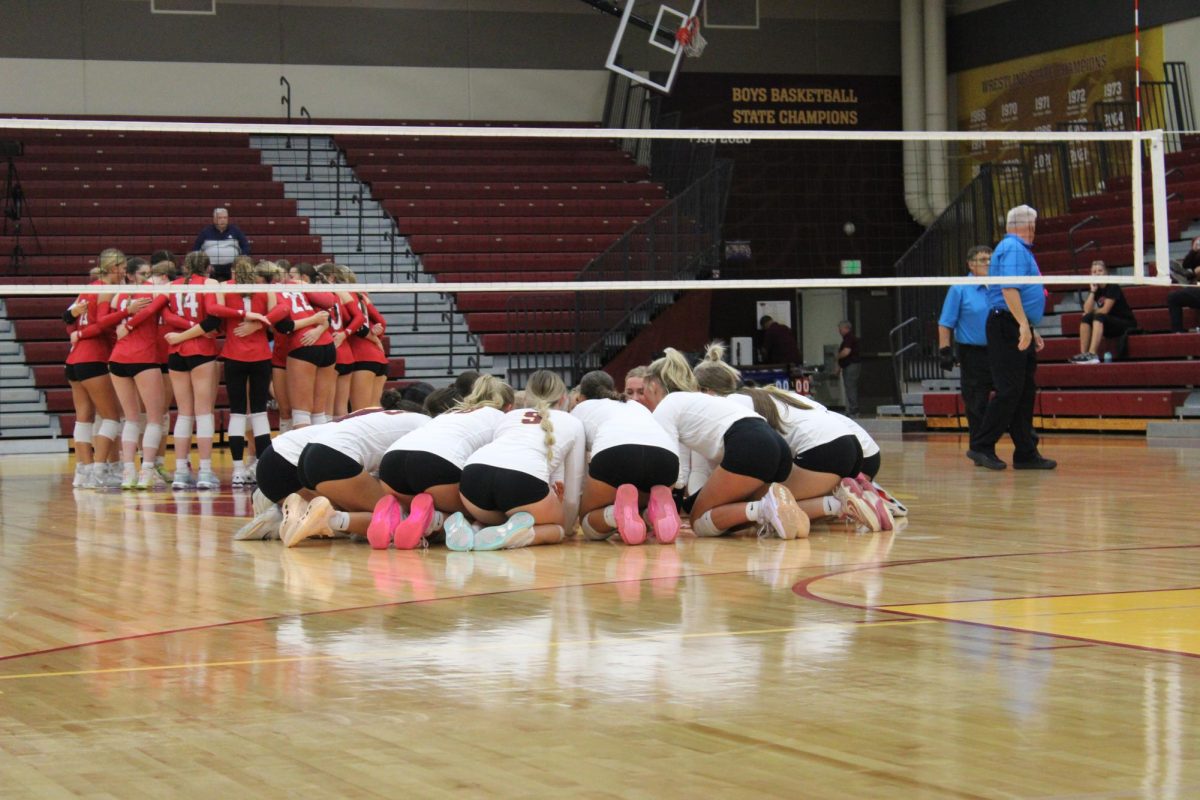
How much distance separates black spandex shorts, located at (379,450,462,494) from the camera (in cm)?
672

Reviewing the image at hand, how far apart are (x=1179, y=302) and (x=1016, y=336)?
6333 millimetres

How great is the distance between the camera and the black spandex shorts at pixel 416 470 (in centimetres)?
672

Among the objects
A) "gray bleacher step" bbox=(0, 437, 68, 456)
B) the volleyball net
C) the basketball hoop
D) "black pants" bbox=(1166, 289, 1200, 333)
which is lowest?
"gray bleacher step" bbox=(0, 437, 68, 456)

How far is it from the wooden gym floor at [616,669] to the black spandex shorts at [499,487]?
0.26m

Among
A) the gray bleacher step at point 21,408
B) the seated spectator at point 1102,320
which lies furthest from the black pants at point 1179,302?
the gray bleacher step at point 21,408

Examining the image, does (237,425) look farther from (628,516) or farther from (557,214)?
(557,214)

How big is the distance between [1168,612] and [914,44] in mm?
21950

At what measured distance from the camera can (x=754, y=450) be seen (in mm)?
6875

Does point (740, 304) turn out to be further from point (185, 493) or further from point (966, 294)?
point (185, 493)

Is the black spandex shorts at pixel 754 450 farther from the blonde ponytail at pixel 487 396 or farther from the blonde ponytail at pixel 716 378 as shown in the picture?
the blonde ponytail at pixel 487 396

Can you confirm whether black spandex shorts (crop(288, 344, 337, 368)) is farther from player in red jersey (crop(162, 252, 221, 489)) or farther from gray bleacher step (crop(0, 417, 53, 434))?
gray bleacher step (crop(0, 417, 53, 434))

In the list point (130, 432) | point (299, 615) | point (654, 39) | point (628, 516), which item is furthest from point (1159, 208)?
point (654, 39)

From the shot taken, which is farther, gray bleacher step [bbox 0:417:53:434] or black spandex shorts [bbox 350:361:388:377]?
gray bleacher step [bbox 0:417:53:434]

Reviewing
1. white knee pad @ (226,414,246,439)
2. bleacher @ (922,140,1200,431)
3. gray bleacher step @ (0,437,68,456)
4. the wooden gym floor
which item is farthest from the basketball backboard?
the wooden gym floor
